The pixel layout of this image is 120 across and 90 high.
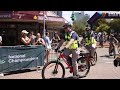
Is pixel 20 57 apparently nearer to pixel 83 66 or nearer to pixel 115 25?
pixel 83 66

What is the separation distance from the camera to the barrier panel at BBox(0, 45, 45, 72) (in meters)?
10.8

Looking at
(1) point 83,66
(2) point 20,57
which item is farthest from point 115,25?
(1) point 83,66

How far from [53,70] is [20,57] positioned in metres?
2.28

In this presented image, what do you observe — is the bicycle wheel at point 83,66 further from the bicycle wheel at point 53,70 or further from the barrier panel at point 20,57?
the barrier panel at point 20,57

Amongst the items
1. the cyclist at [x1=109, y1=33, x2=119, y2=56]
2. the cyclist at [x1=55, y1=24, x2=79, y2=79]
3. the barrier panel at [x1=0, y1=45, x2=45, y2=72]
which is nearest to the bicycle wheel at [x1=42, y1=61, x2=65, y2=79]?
the cyclist at [x1=55, y1=24, x2=79, y2=79]

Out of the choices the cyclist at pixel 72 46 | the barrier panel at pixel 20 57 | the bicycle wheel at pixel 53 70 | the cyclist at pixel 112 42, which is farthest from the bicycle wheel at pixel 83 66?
the cyclist at pixel 112 42

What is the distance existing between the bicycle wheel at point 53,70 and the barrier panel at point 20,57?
1951 mm

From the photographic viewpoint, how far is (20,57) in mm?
11367

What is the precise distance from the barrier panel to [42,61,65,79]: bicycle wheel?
195 cm

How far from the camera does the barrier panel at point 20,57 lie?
10.8 meters

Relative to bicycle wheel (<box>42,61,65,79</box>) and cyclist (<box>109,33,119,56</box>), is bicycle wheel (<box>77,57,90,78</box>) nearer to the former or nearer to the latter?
bicycle wheel (<box>42,61,65,79</box>)
